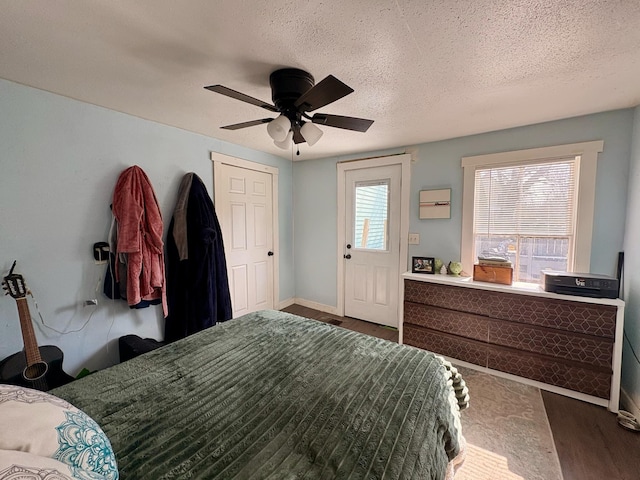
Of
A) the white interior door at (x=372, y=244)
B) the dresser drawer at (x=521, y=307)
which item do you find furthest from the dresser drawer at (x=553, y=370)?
Result: the white interior door at (x=372, y=244)

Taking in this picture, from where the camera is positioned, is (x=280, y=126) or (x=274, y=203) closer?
(x=280, y=126)

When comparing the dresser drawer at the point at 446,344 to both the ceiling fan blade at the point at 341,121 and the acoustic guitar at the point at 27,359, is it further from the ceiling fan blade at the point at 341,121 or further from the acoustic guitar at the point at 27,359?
the acoustic guitar at the point at 27,359

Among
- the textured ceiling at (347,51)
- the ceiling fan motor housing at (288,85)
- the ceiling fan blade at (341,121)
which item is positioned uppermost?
the textured ceiling at (347,51)

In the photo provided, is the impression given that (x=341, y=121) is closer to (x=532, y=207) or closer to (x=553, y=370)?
(x=532, y=207)

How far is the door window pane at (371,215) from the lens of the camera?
332 centimetres

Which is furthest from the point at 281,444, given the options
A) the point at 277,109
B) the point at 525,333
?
the point at 525,333

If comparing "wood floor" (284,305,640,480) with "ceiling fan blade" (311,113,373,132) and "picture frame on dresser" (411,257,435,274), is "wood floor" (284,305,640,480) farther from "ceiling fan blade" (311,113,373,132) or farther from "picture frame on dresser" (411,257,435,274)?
"ceiling fan blade" (311,113,373,132)

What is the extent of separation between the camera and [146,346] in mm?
2164

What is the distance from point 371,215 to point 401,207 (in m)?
0.41

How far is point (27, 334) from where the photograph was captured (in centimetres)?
167

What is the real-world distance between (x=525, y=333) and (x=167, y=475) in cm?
258

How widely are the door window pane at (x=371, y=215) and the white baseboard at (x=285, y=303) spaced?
1.39 metres

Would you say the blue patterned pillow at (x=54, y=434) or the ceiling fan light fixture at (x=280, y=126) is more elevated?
the ceiling fan light fixture at (x=280, y=126)

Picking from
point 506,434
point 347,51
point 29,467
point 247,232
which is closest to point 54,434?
point 29,467
